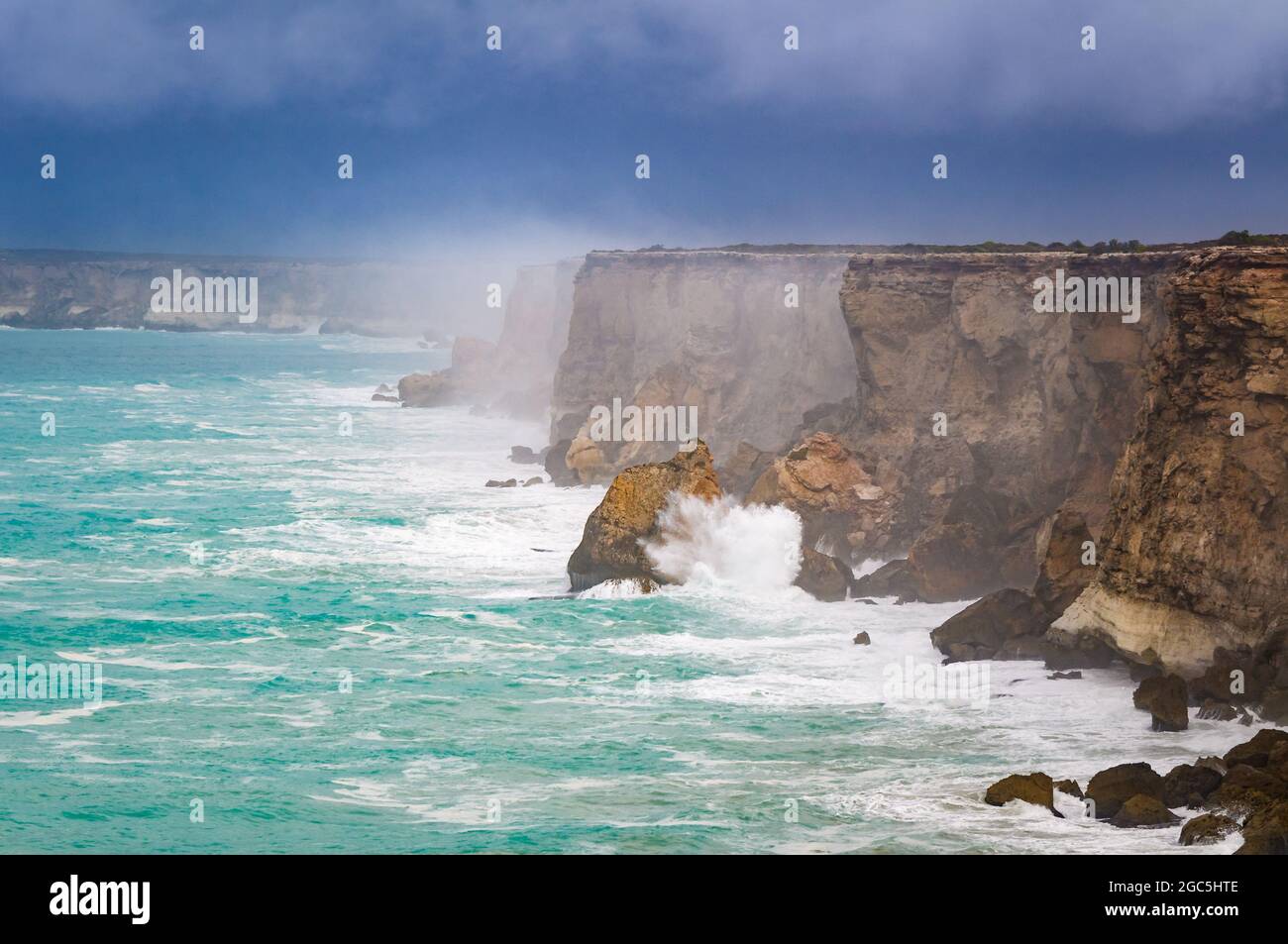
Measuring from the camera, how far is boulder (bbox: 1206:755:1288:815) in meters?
19.8

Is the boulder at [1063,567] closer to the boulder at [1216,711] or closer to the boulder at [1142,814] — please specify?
the boulder at [1216,711]

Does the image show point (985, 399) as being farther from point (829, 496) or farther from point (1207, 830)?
point (1207, 830)

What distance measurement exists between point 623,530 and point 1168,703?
1637 cm

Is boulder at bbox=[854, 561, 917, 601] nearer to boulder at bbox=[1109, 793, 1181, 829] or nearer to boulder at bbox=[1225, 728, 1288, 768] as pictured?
boulder at bbox=[1225, 728, 1288, 768]

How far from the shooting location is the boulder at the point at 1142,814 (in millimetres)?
20172

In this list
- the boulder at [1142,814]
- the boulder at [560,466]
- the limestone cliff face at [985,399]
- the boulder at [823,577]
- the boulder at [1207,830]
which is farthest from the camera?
the boulder at [560,466]

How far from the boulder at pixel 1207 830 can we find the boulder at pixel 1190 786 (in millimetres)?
1425

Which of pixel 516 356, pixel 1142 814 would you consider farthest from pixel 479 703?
pixel 516 356

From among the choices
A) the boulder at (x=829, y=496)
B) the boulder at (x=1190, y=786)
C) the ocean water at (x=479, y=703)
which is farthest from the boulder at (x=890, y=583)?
the boulder at (x=1190, y=786)

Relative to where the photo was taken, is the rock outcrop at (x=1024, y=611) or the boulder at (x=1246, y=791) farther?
the rock outcrop at (x=1024, y=611)
